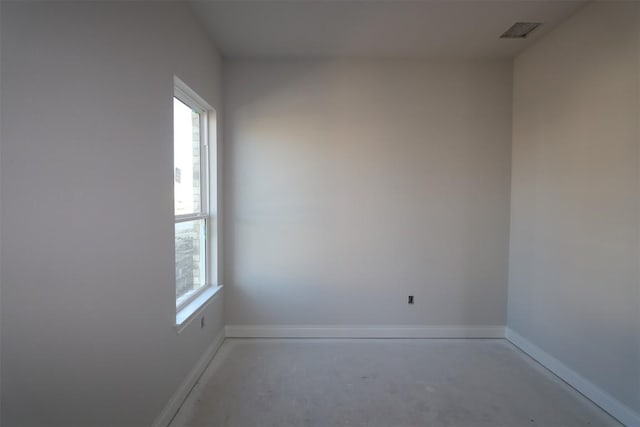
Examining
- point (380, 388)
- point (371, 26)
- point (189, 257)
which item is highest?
point (371, 26)

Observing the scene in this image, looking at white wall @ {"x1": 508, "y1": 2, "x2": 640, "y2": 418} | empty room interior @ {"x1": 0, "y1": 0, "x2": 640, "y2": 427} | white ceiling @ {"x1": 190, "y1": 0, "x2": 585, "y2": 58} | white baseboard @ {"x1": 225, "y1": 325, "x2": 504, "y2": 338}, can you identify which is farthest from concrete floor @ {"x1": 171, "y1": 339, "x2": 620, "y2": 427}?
white ceiling @ {"x1": 190, "y1": 0, "x2": 585, "y2": 58}

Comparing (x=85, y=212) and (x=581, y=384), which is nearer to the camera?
(x=85, y=212)

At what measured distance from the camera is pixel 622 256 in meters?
1.92

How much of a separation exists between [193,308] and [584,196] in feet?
10.3

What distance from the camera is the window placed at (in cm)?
221

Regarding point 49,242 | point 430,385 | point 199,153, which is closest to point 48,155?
point 49,242

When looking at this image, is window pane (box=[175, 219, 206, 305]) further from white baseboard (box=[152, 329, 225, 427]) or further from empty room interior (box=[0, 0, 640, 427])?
white baseboard (box=[152, 329, 225, 427])

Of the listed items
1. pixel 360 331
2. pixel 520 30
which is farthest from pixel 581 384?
pixel 520 30

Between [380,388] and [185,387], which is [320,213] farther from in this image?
[185,387]

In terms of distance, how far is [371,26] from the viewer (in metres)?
2.41

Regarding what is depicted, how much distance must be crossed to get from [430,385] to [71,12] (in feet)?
10.1

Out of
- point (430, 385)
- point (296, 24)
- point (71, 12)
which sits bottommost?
point (430, 385)

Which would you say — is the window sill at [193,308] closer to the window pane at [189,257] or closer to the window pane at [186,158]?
the window pane at [189,257]

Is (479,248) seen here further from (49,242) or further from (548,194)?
(49,242)
